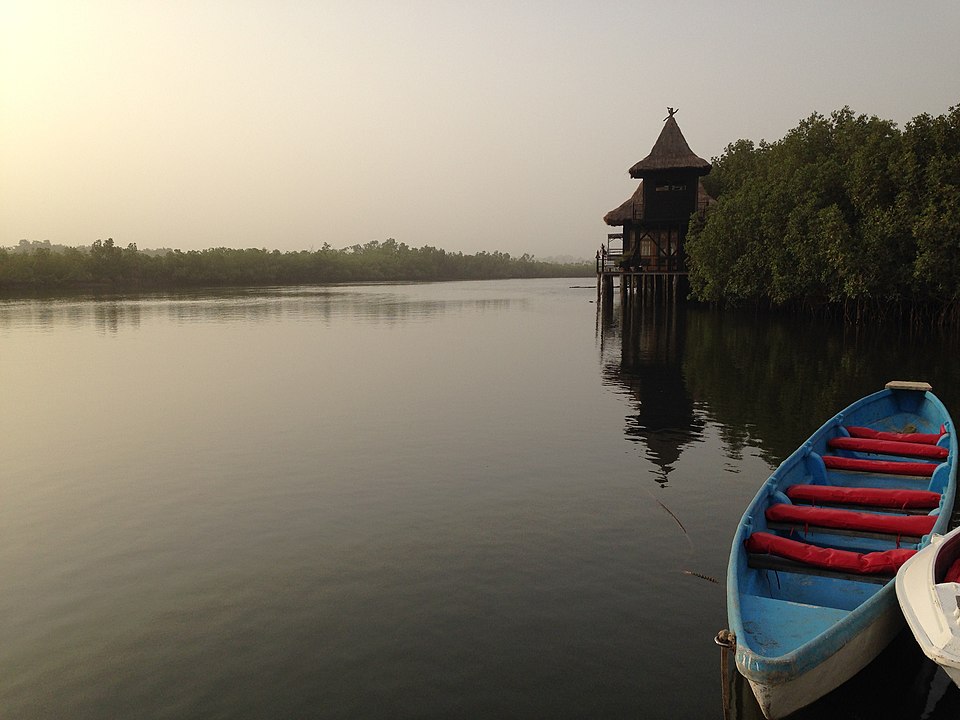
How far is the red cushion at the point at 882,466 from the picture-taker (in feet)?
34.6

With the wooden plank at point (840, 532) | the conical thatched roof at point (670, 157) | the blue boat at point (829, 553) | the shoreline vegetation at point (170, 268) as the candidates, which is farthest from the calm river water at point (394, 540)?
the shoreline vegetation at point (170, 268)

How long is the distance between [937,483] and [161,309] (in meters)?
64.9

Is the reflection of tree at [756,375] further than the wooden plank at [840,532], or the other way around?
the reflection of tree at [756,375]

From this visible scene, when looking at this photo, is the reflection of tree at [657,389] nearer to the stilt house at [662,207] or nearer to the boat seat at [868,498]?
the boat seat at [868,498]

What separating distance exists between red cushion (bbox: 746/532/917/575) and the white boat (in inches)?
15.1

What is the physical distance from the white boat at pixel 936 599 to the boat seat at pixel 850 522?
44.3 inches

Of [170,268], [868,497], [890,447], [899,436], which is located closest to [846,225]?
[899,436]

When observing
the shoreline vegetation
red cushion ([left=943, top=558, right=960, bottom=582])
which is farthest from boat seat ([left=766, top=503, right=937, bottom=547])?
the shoreline vegetation

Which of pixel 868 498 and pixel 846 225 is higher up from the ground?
pixel 846 225

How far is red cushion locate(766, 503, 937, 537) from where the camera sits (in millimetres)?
7957

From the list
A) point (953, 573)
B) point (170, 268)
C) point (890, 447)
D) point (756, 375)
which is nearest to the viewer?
point (953, 573)

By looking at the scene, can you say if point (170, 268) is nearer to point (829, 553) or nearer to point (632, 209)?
point (632, 209)

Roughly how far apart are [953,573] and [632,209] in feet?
177

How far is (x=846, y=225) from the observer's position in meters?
39.2
